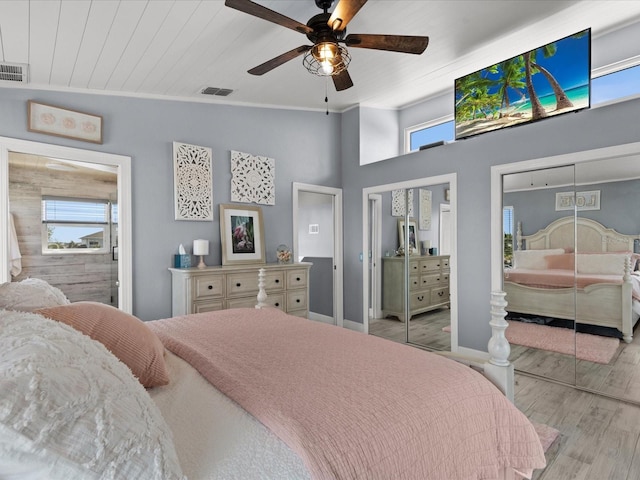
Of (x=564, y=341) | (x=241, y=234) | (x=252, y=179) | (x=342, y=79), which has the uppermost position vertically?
(x=342, y=79)

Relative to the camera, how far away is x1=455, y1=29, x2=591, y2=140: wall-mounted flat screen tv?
117 inches

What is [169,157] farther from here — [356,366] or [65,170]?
[356,366]

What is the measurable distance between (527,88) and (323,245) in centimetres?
320

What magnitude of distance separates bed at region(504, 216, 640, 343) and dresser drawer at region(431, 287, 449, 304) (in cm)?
67

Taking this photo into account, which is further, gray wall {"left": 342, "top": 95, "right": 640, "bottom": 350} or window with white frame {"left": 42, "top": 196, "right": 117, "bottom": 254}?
window with white frame {"left": 42, "top": 196, "right": 117, "bottom": 254}

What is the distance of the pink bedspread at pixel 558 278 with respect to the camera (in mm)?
2861

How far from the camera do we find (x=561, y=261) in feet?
10.3

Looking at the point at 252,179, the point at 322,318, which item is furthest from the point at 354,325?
the point at 252,179

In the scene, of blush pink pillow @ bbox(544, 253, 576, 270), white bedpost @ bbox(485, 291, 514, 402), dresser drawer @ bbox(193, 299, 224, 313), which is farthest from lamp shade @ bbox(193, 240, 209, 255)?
blush pink pillow @ bbox(544, 253, 576, 270)

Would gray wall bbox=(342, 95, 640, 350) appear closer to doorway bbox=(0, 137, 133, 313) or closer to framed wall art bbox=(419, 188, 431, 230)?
framed wall art bbox=(419, 188, 431, 230)

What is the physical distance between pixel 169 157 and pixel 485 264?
3435 mm

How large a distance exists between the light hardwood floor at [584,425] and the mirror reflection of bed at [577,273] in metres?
0.06

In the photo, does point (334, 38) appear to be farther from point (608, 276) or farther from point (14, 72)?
point (608, 276)

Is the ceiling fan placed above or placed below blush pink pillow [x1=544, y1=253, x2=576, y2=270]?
above
